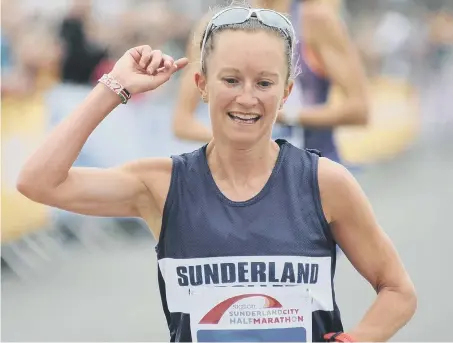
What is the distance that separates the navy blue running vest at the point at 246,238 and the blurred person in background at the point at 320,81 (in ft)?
5.16

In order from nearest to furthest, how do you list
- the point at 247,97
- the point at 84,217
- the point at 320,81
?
the point at 247,97 < the point at 320,81 < the point at 84,217

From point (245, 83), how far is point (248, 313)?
1.65ft

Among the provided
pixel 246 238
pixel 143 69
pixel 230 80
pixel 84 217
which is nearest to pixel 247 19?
pixel 230 80

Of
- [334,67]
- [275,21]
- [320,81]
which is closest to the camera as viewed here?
[275,21]

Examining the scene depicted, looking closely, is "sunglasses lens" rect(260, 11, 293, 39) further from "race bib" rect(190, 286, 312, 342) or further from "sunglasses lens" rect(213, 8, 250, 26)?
"race bib" rect(190, 286, 312, 342)

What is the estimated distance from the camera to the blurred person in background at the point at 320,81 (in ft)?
11.8

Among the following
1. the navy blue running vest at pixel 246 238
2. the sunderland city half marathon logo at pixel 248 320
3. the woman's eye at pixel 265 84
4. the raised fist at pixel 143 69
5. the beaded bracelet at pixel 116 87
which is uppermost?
the raised fist at pixel 143 69

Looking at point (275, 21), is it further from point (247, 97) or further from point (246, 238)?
point (246, 238)

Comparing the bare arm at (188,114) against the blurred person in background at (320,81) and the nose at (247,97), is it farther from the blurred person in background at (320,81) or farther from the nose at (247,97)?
the nose at (247,97)

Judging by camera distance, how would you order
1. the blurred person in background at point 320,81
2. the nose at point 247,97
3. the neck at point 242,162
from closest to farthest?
the nose at point 247,97
the neck at point 242,162
the blurred person in background at point 320,81

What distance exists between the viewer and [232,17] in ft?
6.52

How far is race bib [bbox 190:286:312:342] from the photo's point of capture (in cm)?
196

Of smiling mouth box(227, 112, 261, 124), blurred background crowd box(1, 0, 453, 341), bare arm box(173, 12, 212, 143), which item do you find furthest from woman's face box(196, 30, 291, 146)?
blurred background crowd box(1, 0, 453, 341)

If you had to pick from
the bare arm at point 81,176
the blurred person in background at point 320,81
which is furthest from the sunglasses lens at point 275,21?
the blurred person in background at point 320,81
